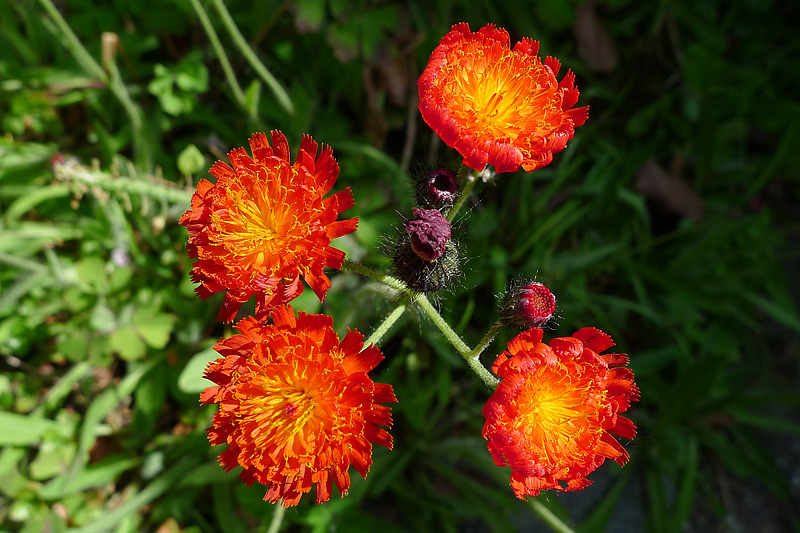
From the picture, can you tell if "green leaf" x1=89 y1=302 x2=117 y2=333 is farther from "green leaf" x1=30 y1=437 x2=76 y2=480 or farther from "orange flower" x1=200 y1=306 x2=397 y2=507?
"orange flower" x1=200 y1=306 x2=397 y2=507

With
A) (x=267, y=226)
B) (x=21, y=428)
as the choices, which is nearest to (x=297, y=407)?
(x=267, y=226)

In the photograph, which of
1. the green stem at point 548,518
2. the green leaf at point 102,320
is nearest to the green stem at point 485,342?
the green stem at point 548,518

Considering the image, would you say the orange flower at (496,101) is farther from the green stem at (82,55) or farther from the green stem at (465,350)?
the green stem at (82,55)

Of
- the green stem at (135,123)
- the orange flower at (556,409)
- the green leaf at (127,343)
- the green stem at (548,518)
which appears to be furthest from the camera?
the green stem at (135,123)

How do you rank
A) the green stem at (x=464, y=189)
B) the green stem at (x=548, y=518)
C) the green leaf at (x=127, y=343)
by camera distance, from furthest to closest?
1. the green leaf at (x=127, y=343)
2. the green stem at (x=548, y=518)
3. the green stem at (x=464, y=189)

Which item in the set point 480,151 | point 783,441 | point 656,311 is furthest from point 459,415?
point 783,441

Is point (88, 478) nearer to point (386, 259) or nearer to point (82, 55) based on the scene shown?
point (386, 259)

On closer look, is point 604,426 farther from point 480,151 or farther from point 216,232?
point 216,232

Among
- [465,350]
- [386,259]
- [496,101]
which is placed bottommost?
[386,259]
